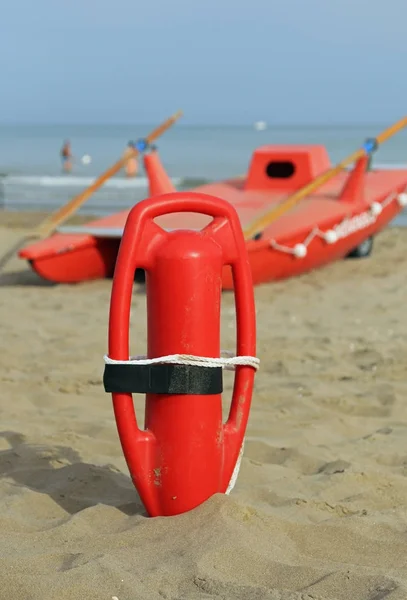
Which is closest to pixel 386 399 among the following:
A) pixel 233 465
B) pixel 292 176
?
pixel 233 465

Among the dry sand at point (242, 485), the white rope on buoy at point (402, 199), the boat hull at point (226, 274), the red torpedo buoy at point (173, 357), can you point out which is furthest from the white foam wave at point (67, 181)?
the red torpedo buoy at point (173, 357)

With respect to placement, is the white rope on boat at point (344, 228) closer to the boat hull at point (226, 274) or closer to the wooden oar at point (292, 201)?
the boat hull at point (226, 274)

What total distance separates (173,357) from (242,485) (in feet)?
2.66

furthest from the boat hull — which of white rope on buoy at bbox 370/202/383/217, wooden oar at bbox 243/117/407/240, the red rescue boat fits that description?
white rope on buoy at bbox 370/202/383/217

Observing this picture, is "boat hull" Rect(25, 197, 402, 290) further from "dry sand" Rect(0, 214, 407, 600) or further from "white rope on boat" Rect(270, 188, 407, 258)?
"dry sand" Rect(0, 214, 407, 600)

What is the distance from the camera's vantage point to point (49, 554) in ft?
7.52

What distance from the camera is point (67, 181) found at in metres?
27.2

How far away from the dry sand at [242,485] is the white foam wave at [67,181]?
1804 cm

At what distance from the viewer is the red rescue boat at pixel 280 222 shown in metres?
8.08

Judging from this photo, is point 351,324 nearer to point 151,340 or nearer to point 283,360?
point 283,360

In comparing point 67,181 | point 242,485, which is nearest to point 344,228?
point 242,485

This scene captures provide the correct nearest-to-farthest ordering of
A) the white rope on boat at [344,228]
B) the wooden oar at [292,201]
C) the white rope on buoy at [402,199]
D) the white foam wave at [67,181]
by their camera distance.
→ the wooden oar at [292,201] < the white rope on boat at [344,228] < the white rope on buoy at [402,199] < the white foam wave at [67,181]

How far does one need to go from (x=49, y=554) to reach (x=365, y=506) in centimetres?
110

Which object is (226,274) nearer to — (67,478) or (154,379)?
(67,478)
